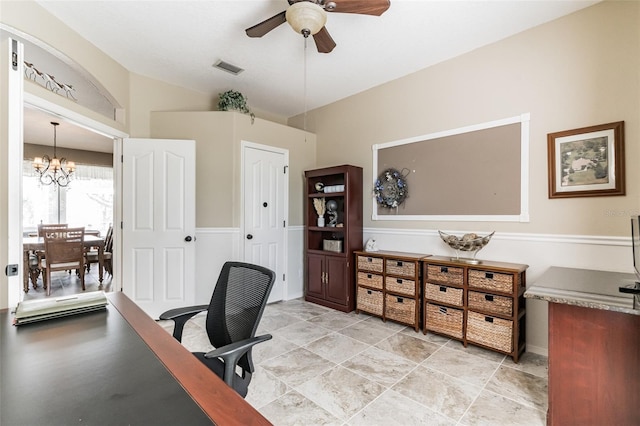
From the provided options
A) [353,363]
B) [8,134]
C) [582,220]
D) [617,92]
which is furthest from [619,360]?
[8,134]

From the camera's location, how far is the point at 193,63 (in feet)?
10.8

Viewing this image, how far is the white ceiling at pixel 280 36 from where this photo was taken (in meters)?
2.41

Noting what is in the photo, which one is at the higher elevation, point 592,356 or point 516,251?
point 516,251

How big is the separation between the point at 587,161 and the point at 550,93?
2.21ft

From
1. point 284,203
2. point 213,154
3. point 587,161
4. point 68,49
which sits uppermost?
point 68,49

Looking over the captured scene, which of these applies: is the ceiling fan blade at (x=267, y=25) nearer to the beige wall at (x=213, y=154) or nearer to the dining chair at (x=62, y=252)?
the beige wall at (x=213, y=154)

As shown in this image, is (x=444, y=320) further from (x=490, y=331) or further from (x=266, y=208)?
(x=266, y=208)

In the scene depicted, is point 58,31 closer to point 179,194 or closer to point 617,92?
point 179,194

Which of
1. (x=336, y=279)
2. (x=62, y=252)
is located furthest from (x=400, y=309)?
(x=62, y=252)

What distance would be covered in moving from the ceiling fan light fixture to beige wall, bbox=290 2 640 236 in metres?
1.77

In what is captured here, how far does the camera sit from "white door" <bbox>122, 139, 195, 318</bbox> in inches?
132

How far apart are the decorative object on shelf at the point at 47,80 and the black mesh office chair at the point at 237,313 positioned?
2.32m

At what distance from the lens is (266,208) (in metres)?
4.12

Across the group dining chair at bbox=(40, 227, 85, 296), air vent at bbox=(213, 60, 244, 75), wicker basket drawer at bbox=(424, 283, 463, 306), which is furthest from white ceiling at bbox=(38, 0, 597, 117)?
dining chair at bbox=(40, 227, 85, 296)
